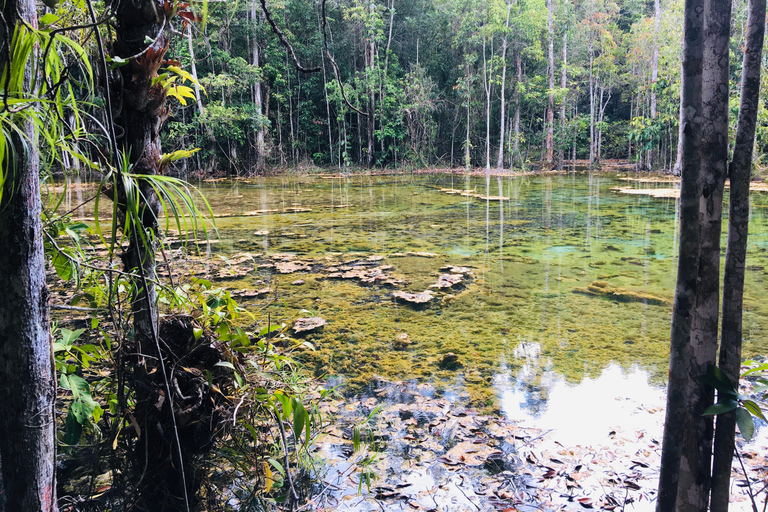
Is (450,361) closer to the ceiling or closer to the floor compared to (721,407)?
closer to the floor

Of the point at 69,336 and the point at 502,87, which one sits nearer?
the point at 69,336

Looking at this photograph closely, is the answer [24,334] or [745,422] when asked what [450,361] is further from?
[24,334]

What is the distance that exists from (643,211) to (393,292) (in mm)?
6525

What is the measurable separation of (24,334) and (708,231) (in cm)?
155

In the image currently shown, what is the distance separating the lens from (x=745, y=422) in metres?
1.16

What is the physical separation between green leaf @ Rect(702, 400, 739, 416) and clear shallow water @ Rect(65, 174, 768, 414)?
52.0 inches

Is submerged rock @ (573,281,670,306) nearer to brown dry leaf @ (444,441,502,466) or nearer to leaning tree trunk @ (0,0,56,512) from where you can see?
brown dry leaf @ (444,441,502,466)

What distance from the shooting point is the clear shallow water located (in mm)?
2945

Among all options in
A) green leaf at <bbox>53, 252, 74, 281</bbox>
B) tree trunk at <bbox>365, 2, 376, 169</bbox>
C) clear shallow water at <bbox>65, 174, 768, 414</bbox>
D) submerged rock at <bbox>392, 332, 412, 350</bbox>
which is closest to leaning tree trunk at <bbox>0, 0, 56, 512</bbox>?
green leaf at <bbox>53, 252, 74, 281</bbox>

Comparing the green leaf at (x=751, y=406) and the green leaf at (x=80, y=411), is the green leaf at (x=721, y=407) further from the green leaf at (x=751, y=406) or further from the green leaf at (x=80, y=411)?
the green leaf at (x=80, y=411)

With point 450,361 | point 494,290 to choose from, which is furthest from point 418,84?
point 450,361

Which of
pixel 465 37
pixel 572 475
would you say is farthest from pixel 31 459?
pixel 465 37

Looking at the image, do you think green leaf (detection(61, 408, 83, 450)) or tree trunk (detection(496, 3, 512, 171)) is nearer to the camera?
green leaf (detection(61, 408, 83, 450))

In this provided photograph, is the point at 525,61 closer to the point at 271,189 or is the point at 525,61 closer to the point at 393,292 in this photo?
the point at 271,189
